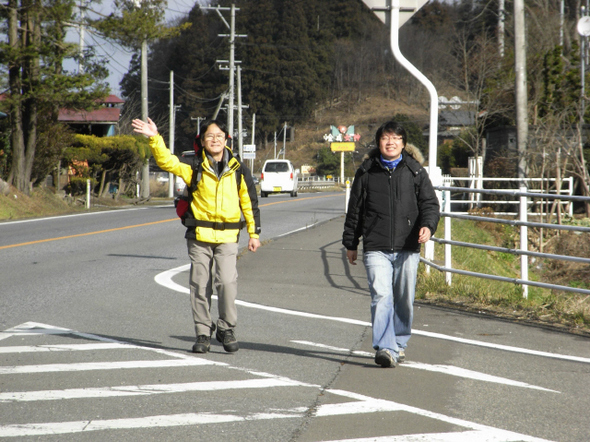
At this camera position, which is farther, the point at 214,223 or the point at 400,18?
the point at 400,18

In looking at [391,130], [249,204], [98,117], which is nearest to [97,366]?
[249,204]

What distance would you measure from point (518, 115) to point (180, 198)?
49.8 feet

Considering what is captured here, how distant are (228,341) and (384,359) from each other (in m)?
1.27

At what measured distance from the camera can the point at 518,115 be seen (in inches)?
760

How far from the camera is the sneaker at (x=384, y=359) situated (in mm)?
5305

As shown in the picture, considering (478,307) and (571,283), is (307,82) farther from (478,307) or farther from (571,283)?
(478,307)

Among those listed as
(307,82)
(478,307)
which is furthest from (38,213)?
(307,82)

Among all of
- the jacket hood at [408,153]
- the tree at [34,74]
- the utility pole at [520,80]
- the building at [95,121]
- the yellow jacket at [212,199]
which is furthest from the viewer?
the building at [95,121]

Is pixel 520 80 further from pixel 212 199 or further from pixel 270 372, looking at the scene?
pixel 270 372

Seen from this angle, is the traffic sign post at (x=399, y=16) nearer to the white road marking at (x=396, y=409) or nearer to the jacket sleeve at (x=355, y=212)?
the jacket sleeve at (x=355, y=212)

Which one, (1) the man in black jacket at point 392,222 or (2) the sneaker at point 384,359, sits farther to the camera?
(1) the man in black jacket at point 392,222

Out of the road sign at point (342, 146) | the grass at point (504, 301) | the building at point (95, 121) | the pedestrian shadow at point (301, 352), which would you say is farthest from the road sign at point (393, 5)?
the road sign at point (342, 146)

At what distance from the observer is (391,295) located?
5.50m

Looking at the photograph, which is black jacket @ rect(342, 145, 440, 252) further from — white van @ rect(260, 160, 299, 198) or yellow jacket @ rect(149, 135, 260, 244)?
white van @ rect(260, 160, 299, 198)
